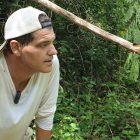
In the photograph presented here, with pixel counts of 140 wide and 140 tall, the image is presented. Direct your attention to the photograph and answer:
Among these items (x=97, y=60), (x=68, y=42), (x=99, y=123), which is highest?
(x=68, y=42)

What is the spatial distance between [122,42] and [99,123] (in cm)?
140

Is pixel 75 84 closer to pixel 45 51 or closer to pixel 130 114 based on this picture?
pixel 130 114

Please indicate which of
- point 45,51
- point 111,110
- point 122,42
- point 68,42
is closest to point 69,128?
point 111,110

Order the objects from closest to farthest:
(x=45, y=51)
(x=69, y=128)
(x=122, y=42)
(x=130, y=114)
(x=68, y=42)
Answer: (x=45, y=51) → (x=122, y=42) → (x=69, y=128) → (x=130, y=114) → (x=68, y=42)

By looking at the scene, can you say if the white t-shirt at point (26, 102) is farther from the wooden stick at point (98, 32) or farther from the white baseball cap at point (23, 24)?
the wooden stick at point (98, 32)

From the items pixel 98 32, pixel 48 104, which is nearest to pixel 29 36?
pixel 48 104

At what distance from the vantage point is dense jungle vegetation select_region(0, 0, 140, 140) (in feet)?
9.53

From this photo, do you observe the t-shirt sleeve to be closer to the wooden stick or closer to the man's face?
the man's face

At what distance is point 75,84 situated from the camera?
408cm

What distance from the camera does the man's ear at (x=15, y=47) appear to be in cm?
133

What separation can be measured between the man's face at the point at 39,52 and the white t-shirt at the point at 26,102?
15 cm

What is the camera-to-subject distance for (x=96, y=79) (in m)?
4.48

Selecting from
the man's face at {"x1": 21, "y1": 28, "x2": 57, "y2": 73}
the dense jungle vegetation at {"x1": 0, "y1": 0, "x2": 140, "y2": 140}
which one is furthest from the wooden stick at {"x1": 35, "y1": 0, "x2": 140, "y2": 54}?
the man's face at {"x1": 21, "y1": 28, "x2": 57, "y2": 73}

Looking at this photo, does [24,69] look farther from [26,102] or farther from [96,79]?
[96,79]
